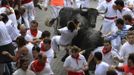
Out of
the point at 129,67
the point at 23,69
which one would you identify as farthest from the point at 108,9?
the point at 23,69

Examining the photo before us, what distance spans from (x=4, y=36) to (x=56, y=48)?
2.03m

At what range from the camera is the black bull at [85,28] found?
11.6 m

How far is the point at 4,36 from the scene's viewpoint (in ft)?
36.7

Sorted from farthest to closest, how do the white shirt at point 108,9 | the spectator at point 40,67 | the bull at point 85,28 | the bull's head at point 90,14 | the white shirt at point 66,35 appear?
the white shirt at point 108,9, the bull's head at point 90,14, the white shirt at point 66,35, the bull at point 85,28, the spectator at point 40,67

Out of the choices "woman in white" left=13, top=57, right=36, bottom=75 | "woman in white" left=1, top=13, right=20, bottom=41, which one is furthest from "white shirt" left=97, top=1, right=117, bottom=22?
"woman in white" left=13, top=57, right=36, bottom=75

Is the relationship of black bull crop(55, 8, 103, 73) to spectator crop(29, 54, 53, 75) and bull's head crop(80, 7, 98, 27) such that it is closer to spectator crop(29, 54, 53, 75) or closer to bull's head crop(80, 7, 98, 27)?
bull's head crop(80, 7, 98, 27)

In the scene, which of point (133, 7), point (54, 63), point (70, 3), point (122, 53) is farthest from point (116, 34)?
point (70, 3)

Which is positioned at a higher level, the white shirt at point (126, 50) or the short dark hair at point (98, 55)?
the short dark hair at point (98, 55)

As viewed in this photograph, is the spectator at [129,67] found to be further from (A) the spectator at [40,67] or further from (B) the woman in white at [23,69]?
(B) the woman in white at [23,69]

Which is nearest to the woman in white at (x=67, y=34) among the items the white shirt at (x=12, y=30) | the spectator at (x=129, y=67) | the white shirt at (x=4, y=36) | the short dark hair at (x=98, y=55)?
the white shirt at (x=12, y=30)

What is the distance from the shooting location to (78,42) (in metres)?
12.1

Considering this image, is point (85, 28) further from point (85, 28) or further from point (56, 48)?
point (56, 48)

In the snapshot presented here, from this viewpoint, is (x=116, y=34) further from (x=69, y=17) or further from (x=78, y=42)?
(x=69, y=17)

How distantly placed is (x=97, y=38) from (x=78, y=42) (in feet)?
2.27
